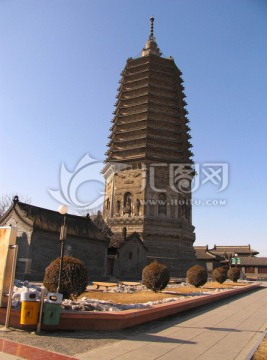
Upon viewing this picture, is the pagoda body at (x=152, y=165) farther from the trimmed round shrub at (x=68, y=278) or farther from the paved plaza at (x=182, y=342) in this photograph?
the paved plaza at (x=182, y=342)

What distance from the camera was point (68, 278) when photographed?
9.74 meters

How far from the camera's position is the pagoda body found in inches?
1373

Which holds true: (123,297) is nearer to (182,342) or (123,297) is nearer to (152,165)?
(182,342)

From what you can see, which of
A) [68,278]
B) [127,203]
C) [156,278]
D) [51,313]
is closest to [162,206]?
[127,203]

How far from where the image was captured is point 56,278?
985cm

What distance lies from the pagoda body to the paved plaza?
22220 millimetres

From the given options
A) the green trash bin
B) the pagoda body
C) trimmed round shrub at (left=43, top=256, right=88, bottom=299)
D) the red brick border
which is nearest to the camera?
the green trash bin

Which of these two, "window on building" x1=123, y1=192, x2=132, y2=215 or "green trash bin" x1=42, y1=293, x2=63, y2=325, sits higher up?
"window on building" x1=123, y1=192, x2=132, y2=215

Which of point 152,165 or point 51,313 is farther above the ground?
point 152,165

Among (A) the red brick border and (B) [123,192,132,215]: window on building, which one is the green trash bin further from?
(B) [123,192,132,215]: window on building

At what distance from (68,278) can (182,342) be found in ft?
13.7

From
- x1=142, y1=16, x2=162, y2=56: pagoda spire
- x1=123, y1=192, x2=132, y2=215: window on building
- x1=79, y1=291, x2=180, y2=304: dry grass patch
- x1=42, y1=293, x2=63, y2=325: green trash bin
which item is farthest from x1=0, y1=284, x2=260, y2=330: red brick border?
x1=142, y1=16, x2=162, y2=56: pagoda spire

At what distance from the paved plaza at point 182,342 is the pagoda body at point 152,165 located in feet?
72.9

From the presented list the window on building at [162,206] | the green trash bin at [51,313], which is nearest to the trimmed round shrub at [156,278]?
the green trash bin at [51,313]
